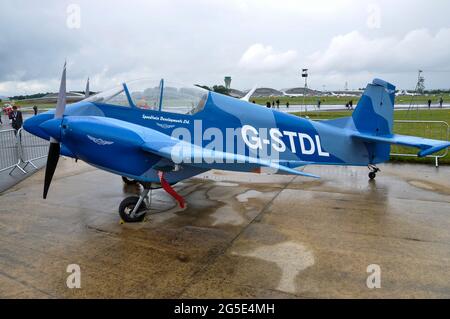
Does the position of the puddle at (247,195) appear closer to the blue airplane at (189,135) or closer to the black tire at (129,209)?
the blue airplane at (189,135)

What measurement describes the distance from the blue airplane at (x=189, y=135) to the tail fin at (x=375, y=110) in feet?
0.08

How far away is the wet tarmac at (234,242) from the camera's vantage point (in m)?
3.62

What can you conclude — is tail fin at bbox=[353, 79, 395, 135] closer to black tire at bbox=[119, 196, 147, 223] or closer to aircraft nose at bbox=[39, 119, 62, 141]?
black tire at bbox=[119, 196, 147, 223]

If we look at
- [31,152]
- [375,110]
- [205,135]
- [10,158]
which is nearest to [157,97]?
[205,135]

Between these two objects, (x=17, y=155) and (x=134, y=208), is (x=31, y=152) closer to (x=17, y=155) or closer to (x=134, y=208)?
(x=17, y=155)

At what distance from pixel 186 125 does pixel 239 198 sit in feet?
6.47

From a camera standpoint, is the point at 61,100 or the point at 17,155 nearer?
the point at 61,100

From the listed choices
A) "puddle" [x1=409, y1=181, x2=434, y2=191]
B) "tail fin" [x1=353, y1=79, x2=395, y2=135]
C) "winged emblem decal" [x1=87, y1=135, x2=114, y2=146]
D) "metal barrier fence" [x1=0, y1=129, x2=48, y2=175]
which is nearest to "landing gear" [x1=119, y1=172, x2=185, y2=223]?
"winged emblem decal" [x1=87, y1=135, x2=114, y2=146]

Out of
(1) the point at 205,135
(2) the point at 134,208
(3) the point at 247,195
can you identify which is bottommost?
(3) the point at 247,195

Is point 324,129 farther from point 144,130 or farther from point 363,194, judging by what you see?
point 144,130

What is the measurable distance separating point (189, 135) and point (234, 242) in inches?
91.9

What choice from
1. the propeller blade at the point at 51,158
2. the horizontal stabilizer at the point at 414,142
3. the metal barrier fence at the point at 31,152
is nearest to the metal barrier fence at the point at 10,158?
the metal barrier fence at the point at 31,152

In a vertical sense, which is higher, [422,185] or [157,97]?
[157,97]

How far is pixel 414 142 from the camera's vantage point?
695 cm
